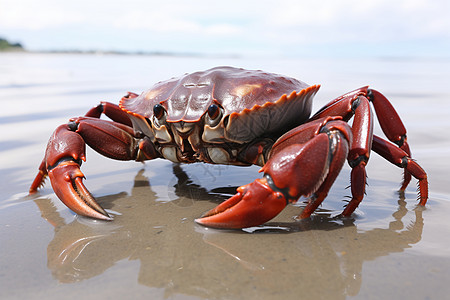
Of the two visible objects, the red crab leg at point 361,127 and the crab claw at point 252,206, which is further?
the red crab leg at point 361,127

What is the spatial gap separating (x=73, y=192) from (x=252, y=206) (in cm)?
123

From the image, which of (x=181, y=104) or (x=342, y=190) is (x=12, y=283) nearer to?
(x=181, y=104)

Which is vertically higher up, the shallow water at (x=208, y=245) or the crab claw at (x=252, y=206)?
the crab claw at (x=252, y=206)

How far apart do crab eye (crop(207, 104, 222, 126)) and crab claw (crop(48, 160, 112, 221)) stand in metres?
0.92

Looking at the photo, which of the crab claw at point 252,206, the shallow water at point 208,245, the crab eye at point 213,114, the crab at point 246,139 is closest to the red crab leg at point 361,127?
the crab at point 246,139

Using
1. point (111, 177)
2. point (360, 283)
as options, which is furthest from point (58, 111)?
point (360, 283)

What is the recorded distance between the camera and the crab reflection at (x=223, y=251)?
70.1 inches

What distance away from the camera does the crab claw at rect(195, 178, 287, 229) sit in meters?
2.15

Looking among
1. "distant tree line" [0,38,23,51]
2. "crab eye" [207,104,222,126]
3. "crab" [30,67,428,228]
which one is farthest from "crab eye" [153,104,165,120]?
"distant tree line" [0,38,23,51]

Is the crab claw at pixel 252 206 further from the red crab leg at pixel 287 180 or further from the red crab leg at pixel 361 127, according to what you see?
the red crab leg at pixel 361 127

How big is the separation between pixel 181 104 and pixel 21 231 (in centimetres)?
130

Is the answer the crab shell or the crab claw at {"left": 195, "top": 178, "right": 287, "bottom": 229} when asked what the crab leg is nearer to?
the crab shell

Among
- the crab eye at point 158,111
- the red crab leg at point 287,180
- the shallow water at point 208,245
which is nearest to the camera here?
the shallow water at point 208,245

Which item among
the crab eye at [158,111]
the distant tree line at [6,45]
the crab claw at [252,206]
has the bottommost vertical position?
the distant tree line at [6,45]
